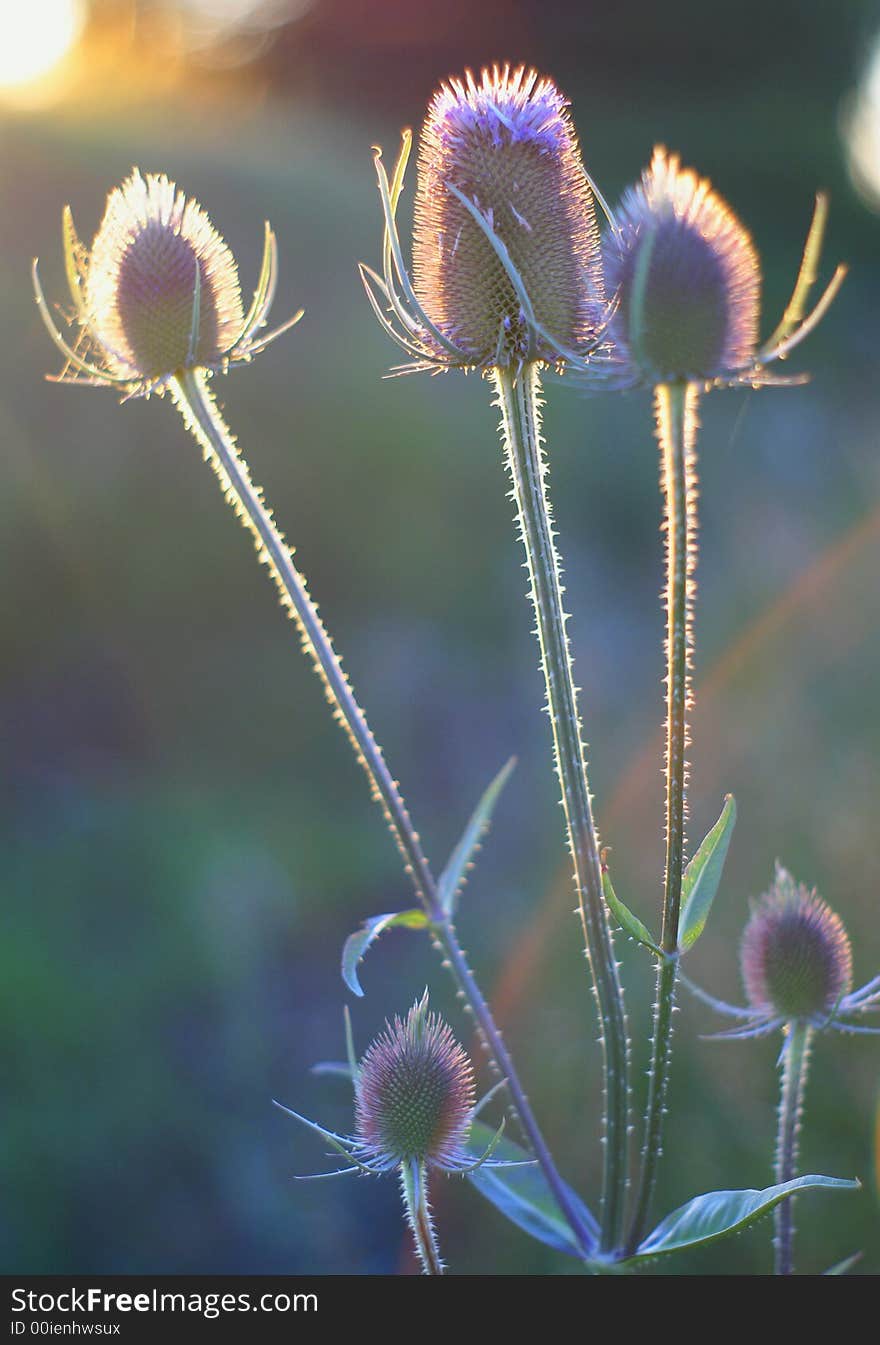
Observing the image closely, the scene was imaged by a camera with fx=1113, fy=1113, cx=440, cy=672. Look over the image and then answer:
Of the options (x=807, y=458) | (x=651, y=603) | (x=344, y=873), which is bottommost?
(x=344, y=873)

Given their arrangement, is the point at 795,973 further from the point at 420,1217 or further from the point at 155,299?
the point at 155,299

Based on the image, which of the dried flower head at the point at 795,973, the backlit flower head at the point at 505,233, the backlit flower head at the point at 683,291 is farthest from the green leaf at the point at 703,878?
the backlit flower head at the point at 505,233

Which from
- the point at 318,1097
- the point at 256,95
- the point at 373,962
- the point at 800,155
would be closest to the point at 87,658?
the point at 373,962

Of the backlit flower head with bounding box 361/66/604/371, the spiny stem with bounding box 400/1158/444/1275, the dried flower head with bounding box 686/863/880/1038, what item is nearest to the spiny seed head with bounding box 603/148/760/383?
the backlit flower head with bounding box 361/66/604/371

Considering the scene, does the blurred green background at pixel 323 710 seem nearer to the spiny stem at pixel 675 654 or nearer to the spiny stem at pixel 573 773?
the spiny stem at pixel 573 773

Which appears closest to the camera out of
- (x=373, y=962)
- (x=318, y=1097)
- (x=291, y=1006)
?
(x=318, y=1097)

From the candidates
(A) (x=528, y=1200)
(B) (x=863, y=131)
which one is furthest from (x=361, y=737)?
(B) (x=863, y=131)

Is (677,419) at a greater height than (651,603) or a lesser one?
lesser

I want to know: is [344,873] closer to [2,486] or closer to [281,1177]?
[281,1177]
